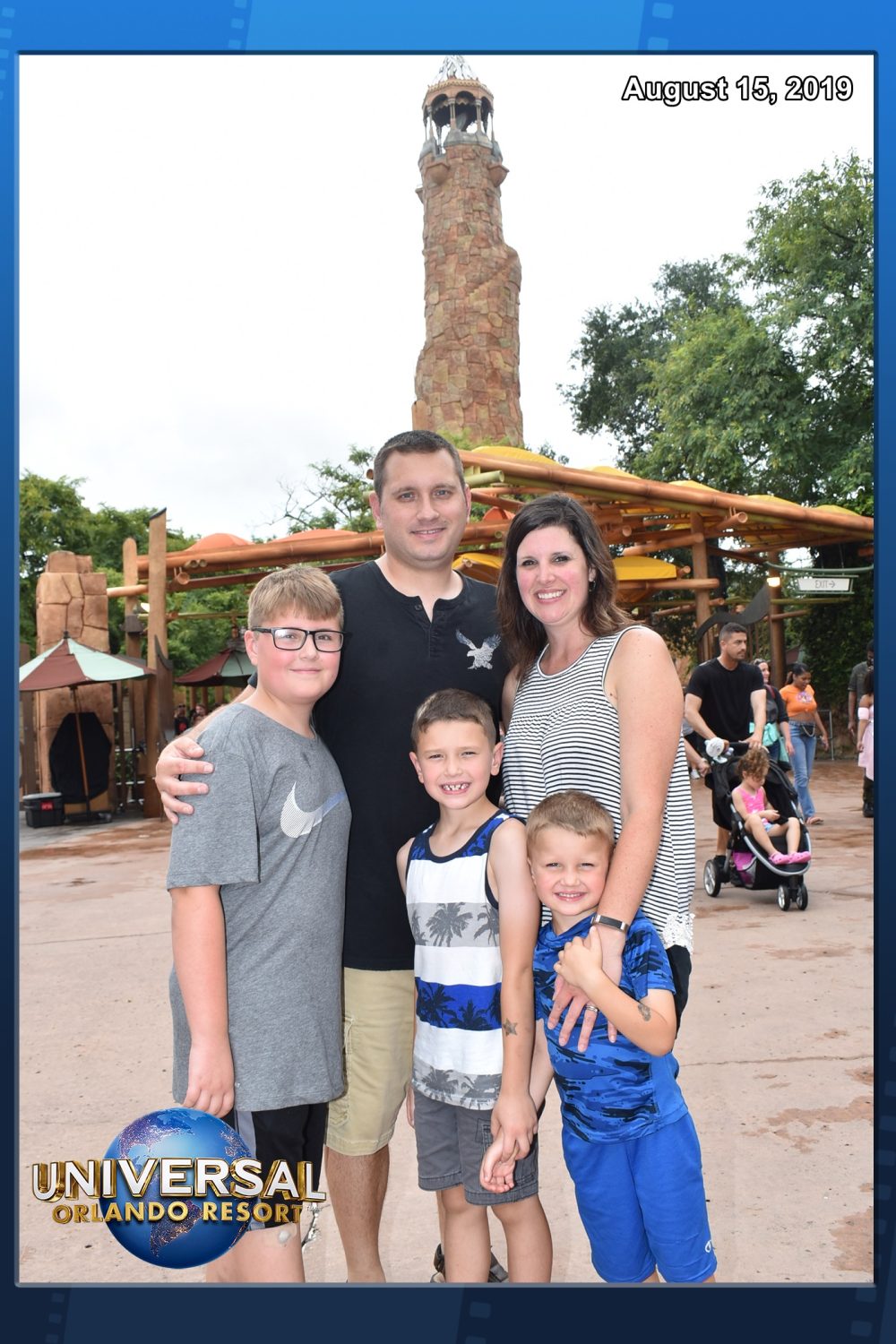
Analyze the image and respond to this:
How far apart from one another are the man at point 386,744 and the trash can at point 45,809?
1007 cm

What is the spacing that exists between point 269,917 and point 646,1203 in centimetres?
77

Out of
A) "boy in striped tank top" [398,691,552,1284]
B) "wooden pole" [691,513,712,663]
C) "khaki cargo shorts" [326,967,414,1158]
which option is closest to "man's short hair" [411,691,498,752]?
"boy in striped tank top" [398,691,552,1284]

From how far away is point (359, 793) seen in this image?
6.54ft

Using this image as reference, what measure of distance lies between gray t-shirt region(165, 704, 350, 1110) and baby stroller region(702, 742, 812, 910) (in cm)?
427

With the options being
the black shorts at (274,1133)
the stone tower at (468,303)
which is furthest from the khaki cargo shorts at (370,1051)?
the stone tower at (468,303)

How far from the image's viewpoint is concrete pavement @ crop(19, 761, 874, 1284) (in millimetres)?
2260

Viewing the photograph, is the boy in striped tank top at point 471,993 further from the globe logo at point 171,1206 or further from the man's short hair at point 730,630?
the man's short hair at point 730,630

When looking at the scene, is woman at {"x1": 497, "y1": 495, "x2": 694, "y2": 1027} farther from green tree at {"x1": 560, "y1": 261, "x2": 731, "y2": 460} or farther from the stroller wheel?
green tree at {"x1": 560, "y1": 261, "x2": 731, "y2": 460}

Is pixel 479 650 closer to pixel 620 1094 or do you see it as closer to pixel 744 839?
pixel 620 1094

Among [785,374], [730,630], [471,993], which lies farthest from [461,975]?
[785,374]

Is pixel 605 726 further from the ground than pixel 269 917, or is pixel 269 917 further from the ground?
pixel 605 726

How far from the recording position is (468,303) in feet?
87.7

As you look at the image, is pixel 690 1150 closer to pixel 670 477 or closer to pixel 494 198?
pixel 670 477
